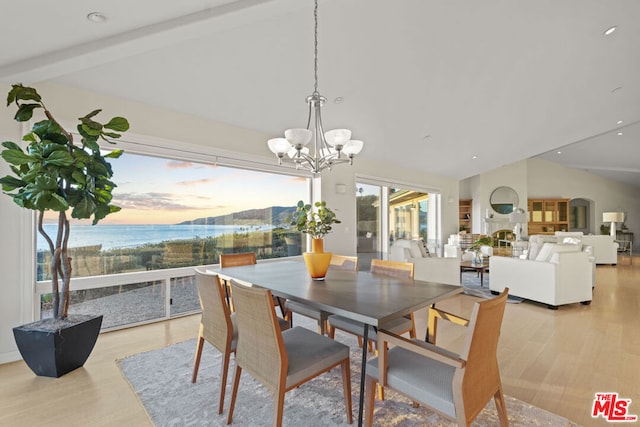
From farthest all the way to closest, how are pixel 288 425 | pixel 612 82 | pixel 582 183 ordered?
pixel 582 183
pixel 612 82
pixel 288 425

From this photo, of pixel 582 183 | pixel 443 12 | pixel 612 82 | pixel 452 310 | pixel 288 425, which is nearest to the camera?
pixel 288 425

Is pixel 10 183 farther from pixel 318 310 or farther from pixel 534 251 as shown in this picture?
pixel 534 251

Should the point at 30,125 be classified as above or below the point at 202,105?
below

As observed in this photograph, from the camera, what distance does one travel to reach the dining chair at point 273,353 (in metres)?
1.51

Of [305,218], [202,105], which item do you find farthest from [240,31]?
[305,218]

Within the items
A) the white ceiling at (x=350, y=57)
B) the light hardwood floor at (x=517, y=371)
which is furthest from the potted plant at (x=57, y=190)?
the white ceiling at (x=350, y=57)

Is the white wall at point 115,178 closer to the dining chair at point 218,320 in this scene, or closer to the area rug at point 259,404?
the area rug at point 259,404

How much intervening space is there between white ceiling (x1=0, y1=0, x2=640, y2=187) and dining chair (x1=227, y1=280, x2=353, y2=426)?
196 centimetres

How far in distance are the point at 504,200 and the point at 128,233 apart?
460 inches

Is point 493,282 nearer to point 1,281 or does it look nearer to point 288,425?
point 288,425

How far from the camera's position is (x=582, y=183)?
11.6 m

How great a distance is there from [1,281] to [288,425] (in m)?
2.73

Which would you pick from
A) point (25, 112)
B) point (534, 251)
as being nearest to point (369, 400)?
point (25, 112)

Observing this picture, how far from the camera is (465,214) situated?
12.0 m
